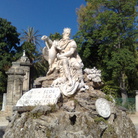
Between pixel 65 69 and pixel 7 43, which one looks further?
pixel 7 43

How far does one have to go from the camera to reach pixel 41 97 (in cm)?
625

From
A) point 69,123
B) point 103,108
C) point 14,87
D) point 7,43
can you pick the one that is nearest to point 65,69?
point 103,108

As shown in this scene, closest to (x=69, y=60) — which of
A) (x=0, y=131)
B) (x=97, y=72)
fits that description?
(x=97, y=72)

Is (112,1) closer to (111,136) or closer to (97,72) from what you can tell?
(97,72)

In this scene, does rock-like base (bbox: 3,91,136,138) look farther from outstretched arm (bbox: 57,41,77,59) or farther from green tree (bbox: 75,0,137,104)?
green tree (bbox: 75,0,137,104)

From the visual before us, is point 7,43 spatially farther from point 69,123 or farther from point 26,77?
point 69,123

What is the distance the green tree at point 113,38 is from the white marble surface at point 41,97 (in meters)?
11.5

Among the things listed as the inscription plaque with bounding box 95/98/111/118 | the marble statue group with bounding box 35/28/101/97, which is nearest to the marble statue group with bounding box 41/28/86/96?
the marble statue group with bounding box 35/28/101/97

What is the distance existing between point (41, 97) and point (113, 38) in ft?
43.6

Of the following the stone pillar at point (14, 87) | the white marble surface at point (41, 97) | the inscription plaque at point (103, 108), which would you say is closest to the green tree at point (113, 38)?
the stone pillar at point (14, 87)

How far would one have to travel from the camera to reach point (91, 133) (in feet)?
17.2

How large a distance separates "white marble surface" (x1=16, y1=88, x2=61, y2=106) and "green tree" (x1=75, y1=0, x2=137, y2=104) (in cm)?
1147

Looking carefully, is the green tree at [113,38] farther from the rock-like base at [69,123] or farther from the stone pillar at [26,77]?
the rock-like base at [69,123]

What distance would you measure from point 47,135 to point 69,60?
3.42m
